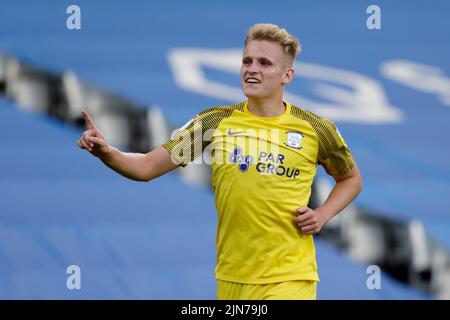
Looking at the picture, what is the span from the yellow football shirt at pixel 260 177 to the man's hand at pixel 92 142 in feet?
1.06

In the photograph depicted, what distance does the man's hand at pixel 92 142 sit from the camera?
11.2 feet

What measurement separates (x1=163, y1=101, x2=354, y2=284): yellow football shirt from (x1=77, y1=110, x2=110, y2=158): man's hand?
322mm

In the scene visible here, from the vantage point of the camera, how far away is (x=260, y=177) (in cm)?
367

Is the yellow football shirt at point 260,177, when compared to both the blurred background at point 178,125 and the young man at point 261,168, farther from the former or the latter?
the blurred background at point 178,125

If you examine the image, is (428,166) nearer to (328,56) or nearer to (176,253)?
(328,56)

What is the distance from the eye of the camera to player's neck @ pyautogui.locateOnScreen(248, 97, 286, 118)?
3758 millimetres

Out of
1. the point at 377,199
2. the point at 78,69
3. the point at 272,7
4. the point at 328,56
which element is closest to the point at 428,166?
the point at 377,199

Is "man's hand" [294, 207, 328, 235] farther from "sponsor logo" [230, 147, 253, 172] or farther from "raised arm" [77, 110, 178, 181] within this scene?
"raised arm" [77, 110, 178, 181]

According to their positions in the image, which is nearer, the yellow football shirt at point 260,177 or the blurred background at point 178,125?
the yellow football shirt at point 260,177

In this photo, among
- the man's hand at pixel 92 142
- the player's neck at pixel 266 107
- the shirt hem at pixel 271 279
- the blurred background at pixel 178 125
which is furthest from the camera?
the blurred background at pixel 178 125

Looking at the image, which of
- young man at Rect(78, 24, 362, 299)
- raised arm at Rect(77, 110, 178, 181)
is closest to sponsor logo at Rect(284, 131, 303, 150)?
young man at Rect(78, 24, 362, 299)

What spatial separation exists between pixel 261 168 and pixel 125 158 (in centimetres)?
51

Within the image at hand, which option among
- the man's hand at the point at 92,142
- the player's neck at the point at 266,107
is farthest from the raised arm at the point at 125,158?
the player's neck at the point at 266,107

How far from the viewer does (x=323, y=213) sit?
149 inches
